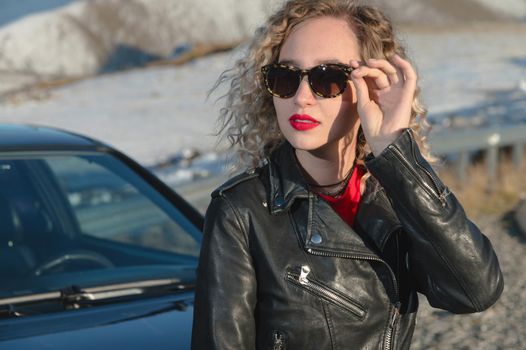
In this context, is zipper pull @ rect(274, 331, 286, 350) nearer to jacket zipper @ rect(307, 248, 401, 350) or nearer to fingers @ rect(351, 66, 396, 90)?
jacket zipper @ rect(307, 248, 401, 350)

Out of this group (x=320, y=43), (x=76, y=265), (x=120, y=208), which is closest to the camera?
(x=320, y=43)

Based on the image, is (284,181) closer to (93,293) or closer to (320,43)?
(320,43)

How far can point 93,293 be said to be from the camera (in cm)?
334

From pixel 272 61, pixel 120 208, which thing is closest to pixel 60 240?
pixel 272 61

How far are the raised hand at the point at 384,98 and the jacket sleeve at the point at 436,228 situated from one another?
50mm

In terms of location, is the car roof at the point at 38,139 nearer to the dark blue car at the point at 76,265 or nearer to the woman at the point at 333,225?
the dark blue car at the point at 76,265

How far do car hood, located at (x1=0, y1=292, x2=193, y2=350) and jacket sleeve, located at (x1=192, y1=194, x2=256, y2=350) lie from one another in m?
0.65

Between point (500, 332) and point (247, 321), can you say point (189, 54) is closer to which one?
point (500, 332)

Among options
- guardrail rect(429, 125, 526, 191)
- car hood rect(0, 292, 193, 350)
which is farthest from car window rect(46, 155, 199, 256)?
guardrail rect(429, 125, 526, 191)

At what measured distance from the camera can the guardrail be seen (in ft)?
28.9

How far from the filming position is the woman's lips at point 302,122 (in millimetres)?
2443

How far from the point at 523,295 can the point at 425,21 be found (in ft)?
120

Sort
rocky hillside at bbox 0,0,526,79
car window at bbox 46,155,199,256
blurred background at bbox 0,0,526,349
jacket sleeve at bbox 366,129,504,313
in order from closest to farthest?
jacket sleeve at bbox 366,129,504,313 < car window at bbox 46,155,199,256 < blurred background at bbox 0,0,526,349 < rocky hillside at bbox 0,0,526,79

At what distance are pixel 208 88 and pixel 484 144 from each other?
39.0 ft
